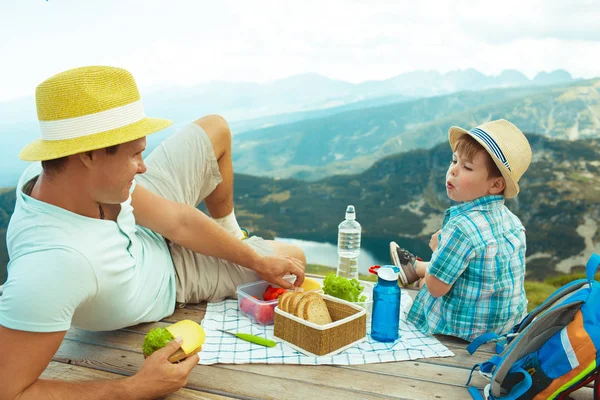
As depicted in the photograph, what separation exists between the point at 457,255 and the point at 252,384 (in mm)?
1135

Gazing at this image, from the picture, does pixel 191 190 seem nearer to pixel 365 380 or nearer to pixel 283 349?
pixel 283 349

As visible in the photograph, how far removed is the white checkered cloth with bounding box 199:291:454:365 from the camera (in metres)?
2.39

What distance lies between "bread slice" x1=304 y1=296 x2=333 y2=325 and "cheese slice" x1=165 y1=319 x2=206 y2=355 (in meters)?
0.55

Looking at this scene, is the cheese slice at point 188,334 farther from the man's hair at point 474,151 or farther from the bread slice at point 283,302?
the man's hair at point 474,151

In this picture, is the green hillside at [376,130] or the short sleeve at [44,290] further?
the green hillside at [376,130]

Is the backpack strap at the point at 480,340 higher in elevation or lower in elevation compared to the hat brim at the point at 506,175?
lower

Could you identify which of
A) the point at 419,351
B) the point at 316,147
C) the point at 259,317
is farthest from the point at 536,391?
the point at 316,147

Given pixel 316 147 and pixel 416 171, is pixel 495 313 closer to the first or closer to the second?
pixel 416 171

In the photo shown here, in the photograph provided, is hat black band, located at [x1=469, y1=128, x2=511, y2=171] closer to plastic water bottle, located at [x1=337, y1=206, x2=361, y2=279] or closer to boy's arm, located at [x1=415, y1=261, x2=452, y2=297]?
boy's arm, located at [x1=415, y1=261, x2=452, y2=297]

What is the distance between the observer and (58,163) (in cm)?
187

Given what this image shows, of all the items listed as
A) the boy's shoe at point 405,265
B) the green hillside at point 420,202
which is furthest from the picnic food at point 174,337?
the green hillside at point 420,202

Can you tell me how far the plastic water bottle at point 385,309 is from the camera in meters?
2.52

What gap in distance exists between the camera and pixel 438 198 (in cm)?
1975

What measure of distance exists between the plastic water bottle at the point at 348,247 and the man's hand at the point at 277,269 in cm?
77
